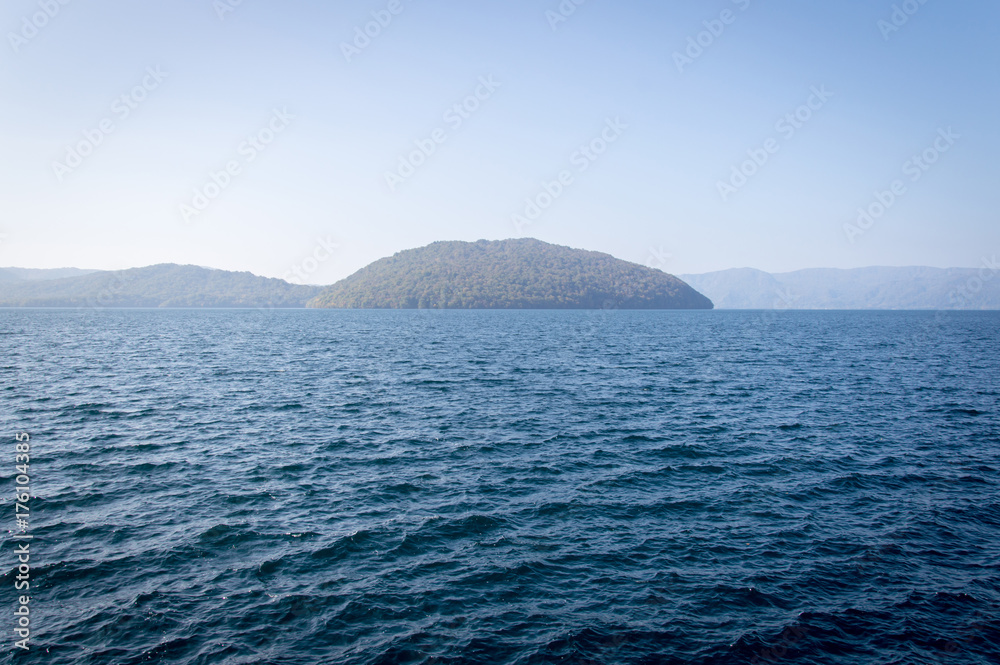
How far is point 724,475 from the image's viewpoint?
23.0 metres

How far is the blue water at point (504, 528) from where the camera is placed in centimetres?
1200

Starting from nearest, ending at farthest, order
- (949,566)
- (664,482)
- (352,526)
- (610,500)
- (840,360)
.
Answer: (949,566)
(352,526)
(610,500)
(664,482)
(840,360)

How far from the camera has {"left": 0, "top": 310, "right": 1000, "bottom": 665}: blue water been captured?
12.0 m

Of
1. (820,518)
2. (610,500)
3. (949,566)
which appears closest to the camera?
(949,566)

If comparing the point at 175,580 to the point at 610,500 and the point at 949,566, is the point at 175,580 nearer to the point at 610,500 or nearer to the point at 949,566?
the point at 610,500

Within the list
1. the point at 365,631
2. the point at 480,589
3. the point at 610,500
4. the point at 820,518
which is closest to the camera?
the point at 365,631

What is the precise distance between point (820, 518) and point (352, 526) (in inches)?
670

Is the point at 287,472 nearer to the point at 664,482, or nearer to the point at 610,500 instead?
the point at 610,500

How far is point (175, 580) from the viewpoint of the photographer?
14.0 meters

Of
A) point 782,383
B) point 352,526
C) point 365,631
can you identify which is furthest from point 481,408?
point 782,383

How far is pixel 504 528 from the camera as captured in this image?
17594 millimetres

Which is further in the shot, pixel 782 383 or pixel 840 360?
pixel 840 360

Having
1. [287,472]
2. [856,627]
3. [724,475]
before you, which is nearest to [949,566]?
[856,627]

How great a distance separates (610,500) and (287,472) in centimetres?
1414
